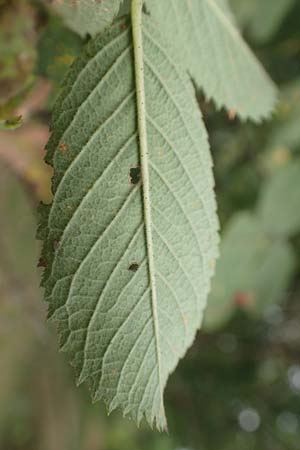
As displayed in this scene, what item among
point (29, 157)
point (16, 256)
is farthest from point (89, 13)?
point (16, 256)

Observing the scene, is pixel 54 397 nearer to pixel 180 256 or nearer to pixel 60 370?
pixel 60 370

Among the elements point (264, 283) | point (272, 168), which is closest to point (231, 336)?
point (264, 283)

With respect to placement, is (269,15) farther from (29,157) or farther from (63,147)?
(63,147)

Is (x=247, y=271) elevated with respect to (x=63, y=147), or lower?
lower

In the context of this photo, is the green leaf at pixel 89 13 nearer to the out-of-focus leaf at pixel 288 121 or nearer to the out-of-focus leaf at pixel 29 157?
the out-of-focus leaf at pixel 29 157

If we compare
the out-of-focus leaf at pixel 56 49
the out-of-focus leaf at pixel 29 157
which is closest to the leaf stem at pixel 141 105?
the out-of-focus leaf at pixel 56 49

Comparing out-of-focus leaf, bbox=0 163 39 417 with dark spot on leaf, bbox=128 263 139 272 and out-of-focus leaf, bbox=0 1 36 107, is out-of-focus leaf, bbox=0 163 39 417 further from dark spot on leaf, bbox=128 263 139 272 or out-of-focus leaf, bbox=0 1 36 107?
dark spot on leaf, bbox=128 263 139 272
